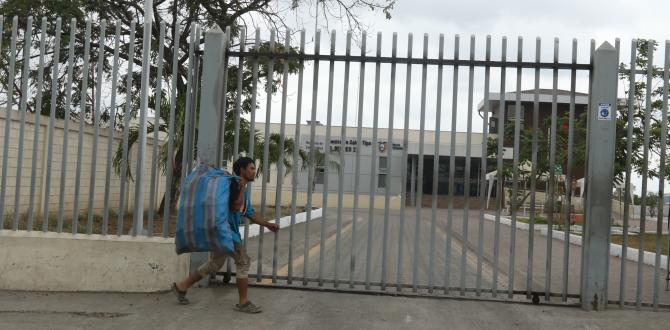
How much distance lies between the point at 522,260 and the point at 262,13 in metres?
8.10

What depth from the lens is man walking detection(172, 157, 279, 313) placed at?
5.35 metres

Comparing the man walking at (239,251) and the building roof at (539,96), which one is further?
the building roof at (539,96)

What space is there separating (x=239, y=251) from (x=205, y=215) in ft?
1.55

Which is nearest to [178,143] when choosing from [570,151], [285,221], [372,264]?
[372,264]

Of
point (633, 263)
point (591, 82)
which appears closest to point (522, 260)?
point (633, 263)

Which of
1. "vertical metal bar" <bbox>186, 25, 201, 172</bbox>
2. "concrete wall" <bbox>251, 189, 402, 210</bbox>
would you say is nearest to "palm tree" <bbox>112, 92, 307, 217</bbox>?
"vertical metal bar" <bbox>186, 25, 201, 172</bbox>

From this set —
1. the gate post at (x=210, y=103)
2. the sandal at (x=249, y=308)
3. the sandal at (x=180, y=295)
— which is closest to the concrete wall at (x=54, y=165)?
the gate post at (x=210, y=103)

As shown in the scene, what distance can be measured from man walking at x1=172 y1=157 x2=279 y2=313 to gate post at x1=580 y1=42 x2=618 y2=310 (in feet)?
10.1

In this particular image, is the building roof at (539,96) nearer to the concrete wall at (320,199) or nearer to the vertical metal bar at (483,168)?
the vertical metal bar at (483,168)

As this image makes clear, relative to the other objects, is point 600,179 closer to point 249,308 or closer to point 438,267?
point 249,308

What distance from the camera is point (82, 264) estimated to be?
6.05 metres

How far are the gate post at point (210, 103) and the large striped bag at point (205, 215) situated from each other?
31.2 inches

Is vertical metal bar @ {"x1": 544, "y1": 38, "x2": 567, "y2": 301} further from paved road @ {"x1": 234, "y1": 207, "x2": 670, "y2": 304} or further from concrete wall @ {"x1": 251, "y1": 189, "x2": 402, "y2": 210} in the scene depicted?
concrete wall @ {"x1": 251, "y1": 189, "x2": 402, "y2": 210}

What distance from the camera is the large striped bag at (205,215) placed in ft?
17.0
